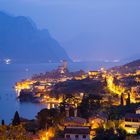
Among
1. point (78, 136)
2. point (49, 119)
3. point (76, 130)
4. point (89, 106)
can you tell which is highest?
point (89, 106)

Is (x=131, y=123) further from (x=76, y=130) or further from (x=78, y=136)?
(x=78, y=136)

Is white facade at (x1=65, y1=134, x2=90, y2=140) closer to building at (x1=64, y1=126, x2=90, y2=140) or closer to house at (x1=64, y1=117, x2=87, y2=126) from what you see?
building at (x1=64, y1=126, x2=90, y2=140)

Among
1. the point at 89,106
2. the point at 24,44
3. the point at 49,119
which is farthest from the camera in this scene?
the point at 24,44

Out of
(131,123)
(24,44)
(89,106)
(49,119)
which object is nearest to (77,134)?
(131,123)

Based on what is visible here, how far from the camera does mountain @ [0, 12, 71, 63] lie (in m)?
113

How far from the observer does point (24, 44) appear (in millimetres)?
118438

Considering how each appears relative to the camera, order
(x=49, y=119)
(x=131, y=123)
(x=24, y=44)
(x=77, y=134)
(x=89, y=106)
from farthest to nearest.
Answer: (x=24, y=44), (x=89, y=106), (x=49, y=119), (x=131, y=123), (x=77, y=134)

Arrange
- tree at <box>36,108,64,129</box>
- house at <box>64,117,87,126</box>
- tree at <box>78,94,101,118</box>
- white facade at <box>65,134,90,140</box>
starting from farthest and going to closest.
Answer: tree at <box>78,94,101,118</box> → tree at <box>36,108,64,129</box> → house at <box>64,117,87,126</box> → white facade at <box>65,134,90,140</box>

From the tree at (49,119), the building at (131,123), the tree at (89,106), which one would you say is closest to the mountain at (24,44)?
the tree at (89,106)

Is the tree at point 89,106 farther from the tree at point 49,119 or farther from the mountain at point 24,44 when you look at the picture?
the mountain at point 24,44

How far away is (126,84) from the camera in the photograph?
101 feet

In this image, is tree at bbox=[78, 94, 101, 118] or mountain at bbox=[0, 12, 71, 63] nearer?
tree at bbox=[78, 94, 101, 118]

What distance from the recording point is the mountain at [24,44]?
11343 centimetres

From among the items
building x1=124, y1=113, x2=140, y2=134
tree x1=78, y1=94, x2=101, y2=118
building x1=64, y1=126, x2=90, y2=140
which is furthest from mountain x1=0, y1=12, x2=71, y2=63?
building x1=64, y1=126, x2=90, y2=140
